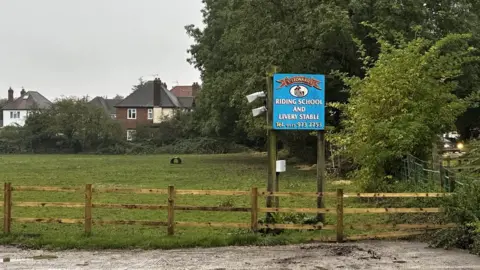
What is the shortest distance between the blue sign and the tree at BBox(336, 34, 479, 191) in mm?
3938

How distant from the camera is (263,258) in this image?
876 cm

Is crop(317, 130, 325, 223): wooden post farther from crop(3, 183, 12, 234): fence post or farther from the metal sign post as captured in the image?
crop(3, 183, 12, 234): fence post

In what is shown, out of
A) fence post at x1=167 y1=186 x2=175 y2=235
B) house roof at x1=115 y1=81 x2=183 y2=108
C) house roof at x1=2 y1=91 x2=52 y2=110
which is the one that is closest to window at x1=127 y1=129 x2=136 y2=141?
house roof at x1=115 y1=81 x2=183 y2=108

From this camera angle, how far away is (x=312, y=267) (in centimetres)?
814

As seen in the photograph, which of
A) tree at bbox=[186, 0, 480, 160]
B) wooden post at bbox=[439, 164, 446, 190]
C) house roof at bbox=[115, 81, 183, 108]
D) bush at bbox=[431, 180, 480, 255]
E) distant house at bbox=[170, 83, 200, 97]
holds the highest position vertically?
distant house at bbox=[170, 83, 200, 97]

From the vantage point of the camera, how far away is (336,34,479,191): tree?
46.9 ft

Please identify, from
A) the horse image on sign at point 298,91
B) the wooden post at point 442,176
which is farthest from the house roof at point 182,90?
the horse image on sign at point 298,91

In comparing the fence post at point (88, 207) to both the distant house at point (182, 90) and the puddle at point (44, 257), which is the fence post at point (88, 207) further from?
the distant house at point (182, 90)

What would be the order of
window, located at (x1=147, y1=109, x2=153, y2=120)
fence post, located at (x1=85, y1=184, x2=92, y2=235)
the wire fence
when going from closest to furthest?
1. fence post, located at (x1=85, y1=184, x2=92, y2=235)
2. the wire fence
3. window, located at (x1=147, y1=109, x2=153, y2=120)

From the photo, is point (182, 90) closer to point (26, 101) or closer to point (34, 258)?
point (26, 101)

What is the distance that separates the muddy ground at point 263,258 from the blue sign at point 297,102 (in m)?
2.50

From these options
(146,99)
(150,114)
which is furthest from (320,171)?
(146,99)

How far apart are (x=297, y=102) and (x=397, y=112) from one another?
191 inches

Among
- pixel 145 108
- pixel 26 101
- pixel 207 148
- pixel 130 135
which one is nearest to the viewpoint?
pixel 207 148
